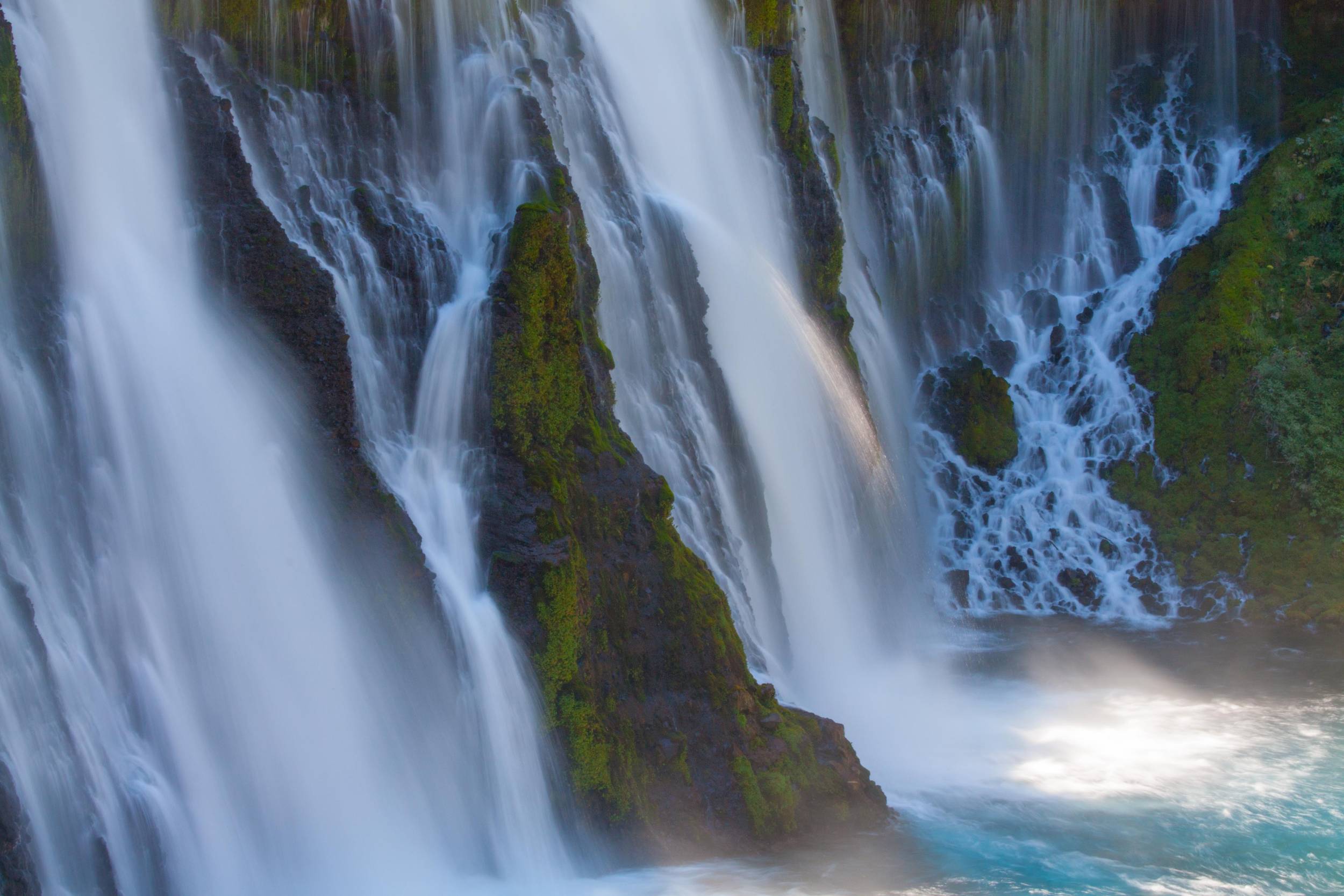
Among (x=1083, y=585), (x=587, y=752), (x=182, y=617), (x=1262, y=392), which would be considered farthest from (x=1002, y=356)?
(x=182, y=617)

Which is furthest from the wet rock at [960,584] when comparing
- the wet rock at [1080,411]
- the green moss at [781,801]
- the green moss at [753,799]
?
the green moss at [753,799]

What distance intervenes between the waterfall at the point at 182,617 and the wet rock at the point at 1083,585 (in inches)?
465

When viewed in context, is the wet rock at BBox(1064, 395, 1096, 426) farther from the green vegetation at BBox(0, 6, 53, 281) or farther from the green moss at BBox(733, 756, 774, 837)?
the green vegetation at BBox(0, 6, 53, 281)

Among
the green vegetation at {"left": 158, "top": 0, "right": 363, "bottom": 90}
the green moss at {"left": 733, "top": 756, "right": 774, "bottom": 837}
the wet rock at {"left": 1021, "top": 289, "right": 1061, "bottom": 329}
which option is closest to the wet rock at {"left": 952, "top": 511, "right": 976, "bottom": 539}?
the wet rock at {"left": 1021, "top": 289, "right": 1061, "bottom": 329}

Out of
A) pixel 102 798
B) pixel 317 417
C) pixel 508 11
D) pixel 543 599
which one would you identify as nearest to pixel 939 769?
pixel 543 599

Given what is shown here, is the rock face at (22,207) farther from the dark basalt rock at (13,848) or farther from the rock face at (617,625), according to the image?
the rock face at (617,625)

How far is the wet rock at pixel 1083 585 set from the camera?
19.5 metres

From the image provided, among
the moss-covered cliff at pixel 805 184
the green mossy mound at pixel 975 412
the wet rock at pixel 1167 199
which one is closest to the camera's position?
the moss-covered cliff at pixel 805 184

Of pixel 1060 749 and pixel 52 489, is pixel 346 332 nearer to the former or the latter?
pixel 52 489

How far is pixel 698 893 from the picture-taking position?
9797 mm

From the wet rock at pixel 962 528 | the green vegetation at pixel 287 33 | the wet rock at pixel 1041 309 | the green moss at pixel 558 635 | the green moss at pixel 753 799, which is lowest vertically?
the green moss at pixel 753 799

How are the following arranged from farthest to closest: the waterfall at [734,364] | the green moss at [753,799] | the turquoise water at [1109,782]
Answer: the waterfall at [734,364] < the green moss at [753,799] < the turquoise water at [1109,782]

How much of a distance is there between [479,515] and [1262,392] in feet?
46.5

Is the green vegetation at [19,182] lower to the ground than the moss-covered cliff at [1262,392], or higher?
lower
